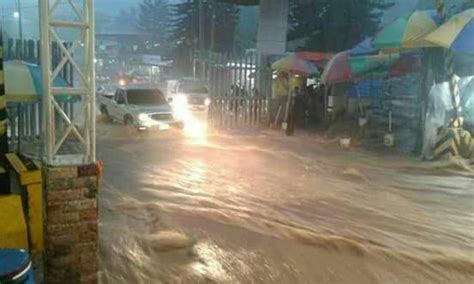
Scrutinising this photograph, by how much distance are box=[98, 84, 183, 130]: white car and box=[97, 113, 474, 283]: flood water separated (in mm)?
3650

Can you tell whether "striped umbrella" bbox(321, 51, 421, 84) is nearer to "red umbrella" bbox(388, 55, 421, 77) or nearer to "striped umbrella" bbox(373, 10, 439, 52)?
"red umbrella" bbox(388, 55, 421, 77)

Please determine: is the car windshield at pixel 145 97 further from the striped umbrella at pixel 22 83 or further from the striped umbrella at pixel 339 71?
the striped umbrella at pixel 22 83

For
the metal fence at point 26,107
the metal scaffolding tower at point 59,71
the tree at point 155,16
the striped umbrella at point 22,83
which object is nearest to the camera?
the metal scaffolding tower at point 59,71

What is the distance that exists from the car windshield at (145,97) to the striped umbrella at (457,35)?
30.6 ft

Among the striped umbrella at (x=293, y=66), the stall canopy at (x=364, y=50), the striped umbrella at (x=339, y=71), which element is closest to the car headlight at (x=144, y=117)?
the striped umbrella at (x=293, y=66)

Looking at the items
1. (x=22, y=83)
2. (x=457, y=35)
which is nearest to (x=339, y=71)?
(x=457, y=35)

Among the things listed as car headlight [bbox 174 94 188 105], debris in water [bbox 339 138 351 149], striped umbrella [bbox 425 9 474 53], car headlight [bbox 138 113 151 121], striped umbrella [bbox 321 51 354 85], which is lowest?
debris in water [bbox 339 138 351 149]

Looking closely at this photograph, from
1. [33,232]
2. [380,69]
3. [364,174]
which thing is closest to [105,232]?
[33,232]

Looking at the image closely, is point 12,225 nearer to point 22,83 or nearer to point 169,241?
point 169,241

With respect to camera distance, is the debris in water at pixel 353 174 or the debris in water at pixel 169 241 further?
the debris in water at pixel 353 174

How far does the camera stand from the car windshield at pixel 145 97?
16734 millimetres

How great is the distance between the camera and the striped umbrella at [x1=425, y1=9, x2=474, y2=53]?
1033cm

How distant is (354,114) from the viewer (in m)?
18.2

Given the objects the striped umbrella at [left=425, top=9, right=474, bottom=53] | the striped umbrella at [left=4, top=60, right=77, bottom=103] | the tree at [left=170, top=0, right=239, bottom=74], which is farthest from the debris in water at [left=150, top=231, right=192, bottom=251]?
the tree at [left=170, top=0, right=239, bottom=74]
